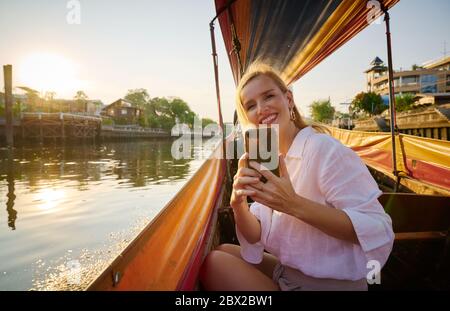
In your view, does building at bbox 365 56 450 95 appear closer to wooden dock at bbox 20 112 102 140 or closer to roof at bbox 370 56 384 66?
roof at bbox 370 56 384 66

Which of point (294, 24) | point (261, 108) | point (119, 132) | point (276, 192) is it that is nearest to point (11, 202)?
point (294, 24)

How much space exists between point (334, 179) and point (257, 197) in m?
0.36

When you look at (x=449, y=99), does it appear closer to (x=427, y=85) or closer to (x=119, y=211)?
(x=427, y=85)

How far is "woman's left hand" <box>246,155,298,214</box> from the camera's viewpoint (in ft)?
3.41

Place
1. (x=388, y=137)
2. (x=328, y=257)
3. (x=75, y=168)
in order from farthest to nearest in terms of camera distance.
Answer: (x=75, y=168)
(x=388, y=137)
(x=328, y=257)

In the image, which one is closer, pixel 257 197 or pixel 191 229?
pixel 257 197

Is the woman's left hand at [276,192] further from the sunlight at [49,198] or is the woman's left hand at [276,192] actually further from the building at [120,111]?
the building at [120,111]

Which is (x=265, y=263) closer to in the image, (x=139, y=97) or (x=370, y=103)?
(x=370, y=103)

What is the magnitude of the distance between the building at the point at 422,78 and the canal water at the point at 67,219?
64578 mm

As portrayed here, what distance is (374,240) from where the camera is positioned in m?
1.12

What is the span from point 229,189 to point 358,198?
3597 mm

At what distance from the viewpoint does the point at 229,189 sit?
15.3 feet
